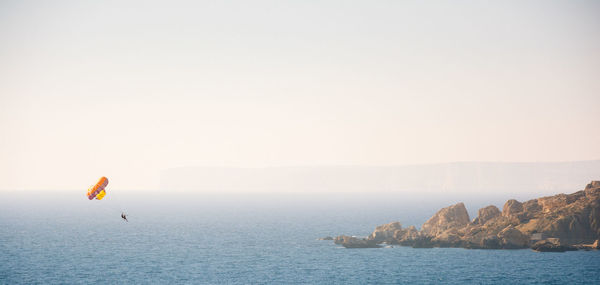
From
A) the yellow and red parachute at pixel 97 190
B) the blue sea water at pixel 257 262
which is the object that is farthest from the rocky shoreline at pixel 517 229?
the yellow and red parachute at pixel 97 190

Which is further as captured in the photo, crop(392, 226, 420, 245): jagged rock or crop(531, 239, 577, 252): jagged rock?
crop(392, 226, 420, 245): jagged rock

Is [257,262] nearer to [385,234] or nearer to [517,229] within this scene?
[385,234]

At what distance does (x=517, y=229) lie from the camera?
9356cm

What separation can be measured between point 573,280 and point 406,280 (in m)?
20.9

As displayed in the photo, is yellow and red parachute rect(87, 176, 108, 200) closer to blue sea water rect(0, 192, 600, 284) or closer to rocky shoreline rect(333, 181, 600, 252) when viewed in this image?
blue sea water rect(0, 192, 600, 284)

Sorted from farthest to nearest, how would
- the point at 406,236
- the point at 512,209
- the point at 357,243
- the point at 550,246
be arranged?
the point at 512,209, the point at 406,236, the point at 357,243, the point at 550,246

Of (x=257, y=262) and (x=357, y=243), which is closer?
(x=257, y=262)

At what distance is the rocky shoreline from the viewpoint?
87938 mm

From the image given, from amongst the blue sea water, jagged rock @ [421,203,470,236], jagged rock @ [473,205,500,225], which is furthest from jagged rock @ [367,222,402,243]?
jagged rock @ [473,205,500,225]

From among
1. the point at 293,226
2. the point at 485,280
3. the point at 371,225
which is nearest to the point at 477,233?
the point at 485,280

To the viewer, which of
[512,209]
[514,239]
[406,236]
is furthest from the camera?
[512,209]

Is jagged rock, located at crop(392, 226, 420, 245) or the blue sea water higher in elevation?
jagged rock, located at crop(392, 226, 420, 245)

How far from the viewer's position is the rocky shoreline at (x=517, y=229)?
87.9 meters

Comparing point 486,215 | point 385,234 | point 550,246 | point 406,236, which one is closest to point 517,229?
point 486,215
